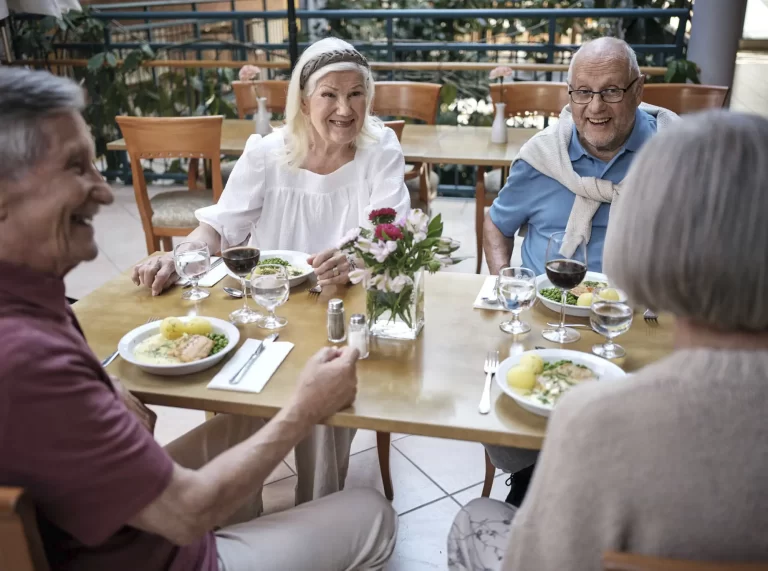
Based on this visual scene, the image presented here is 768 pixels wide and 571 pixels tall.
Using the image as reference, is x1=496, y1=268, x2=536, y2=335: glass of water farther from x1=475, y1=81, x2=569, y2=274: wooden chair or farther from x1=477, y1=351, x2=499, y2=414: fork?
x1=475, y1=81, x2=569, y2=274: wooden chair

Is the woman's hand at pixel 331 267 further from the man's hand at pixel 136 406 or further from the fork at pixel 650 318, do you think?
the fork at pixel 650 318

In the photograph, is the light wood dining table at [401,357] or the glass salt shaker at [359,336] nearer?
the light wood dining table at [401,357]

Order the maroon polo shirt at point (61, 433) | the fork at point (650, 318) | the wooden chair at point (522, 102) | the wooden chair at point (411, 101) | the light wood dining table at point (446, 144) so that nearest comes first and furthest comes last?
the maroon polo shirt at point (61, 433) → the fork at point (650, 318) → the light wood dining table at point (446, 144) → the wooden chair at point (522, 102) → the wooden chair at point (411, 101)

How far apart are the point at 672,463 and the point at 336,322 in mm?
877

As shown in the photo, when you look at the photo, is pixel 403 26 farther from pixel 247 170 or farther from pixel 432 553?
pixel 432 553

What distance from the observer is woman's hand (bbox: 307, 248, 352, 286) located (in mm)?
1850

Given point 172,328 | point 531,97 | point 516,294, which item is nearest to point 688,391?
point 516,294

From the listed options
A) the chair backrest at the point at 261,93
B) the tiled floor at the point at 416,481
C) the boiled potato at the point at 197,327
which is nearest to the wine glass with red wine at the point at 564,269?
the boiled potato at the point at 197,327

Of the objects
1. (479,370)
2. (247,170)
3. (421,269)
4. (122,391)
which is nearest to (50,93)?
(122,391)

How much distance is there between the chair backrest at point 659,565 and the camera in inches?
28.7

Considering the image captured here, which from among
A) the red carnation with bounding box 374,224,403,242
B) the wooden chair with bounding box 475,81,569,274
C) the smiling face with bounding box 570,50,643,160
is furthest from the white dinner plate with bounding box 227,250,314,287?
the wooden chair with bounding box 475,81,569,274

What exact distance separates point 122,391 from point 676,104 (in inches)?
130

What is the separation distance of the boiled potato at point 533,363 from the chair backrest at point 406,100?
2.94m

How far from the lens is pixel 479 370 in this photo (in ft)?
4.80
